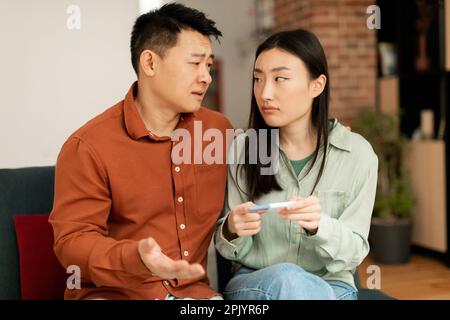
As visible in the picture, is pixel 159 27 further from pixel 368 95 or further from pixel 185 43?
pixel 368 95

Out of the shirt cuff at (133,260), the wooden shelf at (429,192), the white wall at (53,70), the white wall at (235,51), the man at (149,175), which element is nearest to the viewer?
the shirt cuff at (133,260)

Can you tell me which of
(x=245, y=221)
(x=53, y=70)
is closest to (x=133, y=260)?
(x=245, y=221)

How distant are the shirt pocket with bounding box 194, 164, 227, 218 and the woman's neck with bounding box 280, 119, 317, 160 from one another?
18cm

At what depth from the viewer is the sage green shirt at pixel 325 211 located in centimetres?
143

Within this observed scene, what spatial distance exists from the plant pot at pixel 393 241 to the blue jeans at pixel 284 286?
218 centimetres

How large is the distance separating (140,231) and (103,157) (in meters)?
0.21

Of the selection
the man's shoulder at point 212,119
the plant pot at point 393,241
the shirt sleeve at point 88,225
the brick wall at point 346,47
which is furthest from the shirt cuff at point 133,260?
the brick wall at point 346,47

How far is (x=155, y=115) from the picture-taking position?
1.47 meters

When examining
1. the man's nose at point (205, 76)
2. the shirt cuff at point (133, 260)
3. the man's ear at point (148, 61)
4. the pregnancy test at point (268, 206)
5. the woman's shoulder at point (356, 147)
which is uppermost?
the man's ear at point (148, 61)

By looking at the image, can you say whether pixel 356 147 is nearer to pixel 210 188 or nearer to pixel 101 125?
pixel 210 188

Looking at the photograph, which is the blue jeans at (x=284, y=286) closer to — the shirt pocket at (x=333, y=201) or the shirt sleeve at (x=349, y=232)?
the shirt sleeve at (x=349, y=232)

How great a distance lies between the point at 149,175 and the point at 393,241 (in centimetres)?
245
